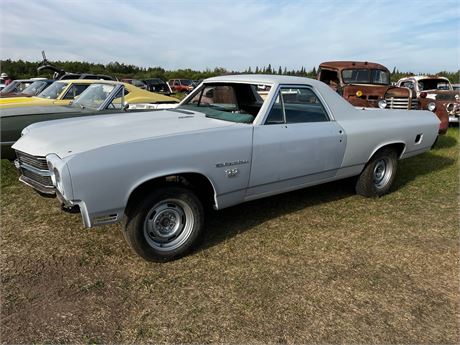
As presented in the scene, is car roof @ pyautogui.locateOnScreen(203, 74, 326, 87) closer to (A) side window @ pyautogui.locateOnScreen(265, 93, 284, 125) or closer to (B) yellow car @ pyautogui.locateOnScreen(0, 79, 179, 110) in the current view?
(A) side window @ pyautogui.locateOnScreen(265, 93, 284, 125)

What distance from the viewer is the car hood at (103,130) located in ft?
10.0

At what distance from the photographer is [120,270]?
10.4 feet

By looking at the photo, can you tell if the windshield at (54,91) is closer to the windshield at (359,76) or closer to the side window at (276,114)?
the side window at (276,114)

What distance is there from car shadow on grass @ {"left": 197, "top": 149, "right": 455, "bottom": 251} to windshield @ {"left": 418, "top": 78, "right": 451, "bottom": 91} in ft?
23.5

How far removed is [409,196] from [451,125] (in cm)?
745

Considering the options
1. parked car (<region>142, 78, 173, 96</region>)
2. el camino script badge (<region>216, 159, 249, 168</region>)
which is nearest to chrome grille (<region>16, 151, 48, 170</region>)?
el camino script badge (<region>216, 159, 249, 168</region>)

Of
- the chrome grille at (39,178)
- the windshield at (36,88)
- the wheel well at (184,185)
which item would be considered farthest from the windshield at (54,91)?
the wheel well at (184,185)

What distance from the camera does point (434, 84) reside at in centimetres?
1245

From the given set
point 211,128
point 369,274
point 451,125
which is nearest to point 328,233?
point 369,274

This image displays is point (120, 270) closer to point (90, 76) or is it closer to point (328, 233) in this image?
point (328, 233)

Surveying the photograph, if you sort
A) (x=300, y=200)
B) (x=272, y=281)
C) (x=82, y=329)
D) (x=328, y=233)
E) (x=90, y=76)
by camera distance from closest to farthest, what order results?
(x=82, y=329) < (x=272, y=281) < (x=328, y=233) < (x=300, y=200) < (x=90, y=76)

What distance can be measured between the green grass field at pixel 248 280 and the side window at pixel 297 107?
111 cm

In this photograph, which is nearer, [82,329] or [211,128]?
[82,329]

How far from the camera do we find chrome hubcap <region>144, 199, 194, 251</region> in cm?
324
